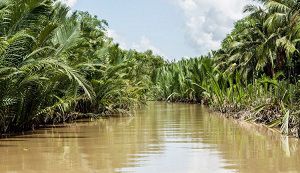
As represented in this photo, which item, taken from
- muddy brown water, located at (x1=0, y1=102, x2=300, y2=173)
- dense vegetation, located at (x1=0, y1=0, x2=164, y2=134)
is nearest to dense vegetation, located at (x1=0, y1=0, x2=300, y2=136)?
dense vegetation, located at (x1=0, y1=0, x2=164, y2=134)

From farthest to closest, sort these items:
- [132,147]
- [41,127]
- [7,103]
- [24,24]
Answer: [41,127], [24,24], [7,103], [132,147]

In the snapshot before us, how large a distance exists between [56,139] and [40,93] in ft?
6.46

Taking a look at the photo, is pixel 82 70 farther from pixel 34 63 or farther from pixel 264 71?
pixel 264 71

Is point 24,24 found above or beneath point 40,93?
above

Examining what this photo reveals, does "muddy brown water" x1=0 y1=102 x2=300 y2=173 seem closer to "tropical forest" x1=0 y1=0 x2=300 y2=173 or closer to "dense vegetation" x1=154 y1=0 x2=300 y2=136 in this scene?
"tropical forest" x1=0 y1=0 x2=300 y2=173

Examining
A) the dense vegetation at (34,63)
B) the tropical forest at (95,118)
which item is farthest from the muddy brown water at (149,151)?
the dense vegetation at (34,63)

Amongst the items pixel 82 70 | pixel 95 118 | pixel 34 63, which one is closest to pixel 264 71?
pixel 95 118

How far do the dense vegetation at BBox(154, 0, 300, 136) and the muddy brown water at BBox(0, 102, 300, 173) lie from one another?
126cm

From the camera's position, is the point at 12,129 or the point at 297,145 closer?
the point at 297,145

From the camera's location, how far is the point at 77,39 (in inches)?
593

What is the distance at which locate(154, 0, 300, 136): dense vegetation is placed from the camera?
16.0 m

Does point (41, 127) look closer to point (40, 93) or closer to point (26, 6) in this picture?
point (40, 93)

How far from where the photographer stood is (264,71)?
2842 centimetres

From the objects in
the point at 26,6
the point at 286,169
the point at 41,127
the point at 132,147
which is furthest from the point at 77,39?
the point at 286,169
